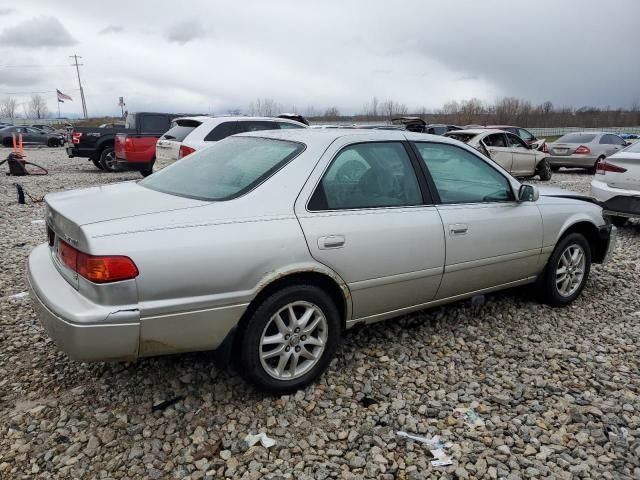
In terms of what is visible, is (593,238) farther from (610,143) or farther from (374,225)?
(610,143)

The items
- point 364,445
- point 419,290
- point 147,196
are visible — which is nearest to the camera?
point 364,445

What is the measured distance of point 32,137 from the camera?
31859 mm

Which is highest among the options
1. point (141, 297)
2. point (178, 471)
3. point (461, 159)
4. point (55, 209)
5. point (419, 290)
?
point (461, 159)

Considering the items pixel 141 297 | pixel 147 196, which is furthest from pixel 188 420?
pixel 147 196

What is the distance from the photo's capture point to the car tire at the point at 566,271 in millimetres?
4270

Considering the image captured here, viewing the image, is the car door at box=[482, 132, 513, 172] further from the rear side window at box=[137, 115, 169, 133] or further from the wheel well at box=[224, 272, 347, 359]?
the wheel well at box=[224, 272, 347, 359]

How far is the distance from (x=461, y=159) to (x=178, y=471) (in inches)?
112

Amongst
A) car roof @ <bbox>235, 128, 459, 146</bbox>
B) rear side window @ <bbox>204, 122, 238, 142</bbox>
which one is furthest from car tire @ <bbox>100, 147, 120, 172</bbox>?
car roof @ <bbox>235, 128, 459, 146</bbox>

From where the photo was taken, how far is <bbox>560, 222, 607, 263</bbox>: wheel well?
14.8 ft

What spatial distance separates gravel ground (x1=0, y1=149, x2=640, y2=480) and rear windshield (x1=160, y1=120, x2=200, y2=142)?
616 centimetres

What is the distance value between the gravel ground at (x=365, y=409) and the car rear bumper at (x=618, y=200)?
10.7ft

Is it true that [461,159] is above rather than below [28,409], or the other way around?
above

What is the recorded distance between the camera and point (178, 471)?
241cm

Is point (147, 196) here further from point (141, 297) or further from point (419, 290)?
point (419, 290)
